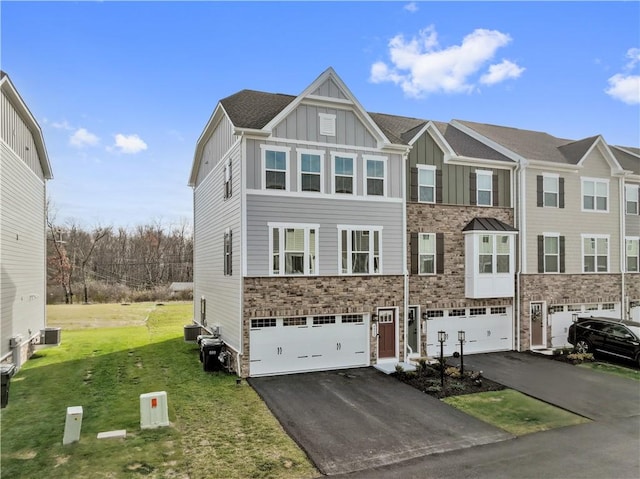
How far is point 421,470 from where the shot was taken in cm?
834

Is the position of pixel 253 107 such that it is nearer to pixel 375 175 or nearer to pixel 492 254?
pixel 375 175

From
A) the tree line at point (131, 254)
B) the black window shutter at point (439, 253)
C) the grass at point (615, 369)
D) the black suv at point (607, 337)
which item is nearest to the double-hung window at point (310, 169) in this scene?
the black window shutter at point (439, 253)

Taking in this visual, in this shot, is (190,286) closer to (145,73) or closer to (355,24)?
(145,73)

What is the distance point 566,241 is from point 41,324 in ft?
80.0

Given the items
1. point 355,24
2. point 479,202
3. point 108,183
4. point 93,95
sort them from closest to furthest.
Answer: point 355,24
point 93,95
point 479,202
point 108,183

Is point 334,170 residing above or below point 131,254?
above

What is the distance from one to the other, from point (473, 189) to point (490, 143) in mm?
3049

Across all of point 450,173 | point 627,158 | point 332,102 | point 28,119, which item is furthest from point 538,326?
point 28,119

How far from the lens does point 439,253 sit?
1802 cm

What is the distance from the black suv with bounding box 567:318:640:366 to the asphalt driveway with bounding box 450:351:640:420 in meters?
2.04

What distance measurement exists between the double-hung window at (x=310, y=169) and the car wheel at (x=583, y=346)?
12.9 meters

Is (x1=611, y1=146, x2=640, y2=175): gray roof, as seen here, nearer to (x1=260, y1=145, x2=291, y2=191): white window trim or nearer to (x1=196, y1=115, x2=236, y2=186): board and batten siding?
(x1=260, y1=145, x2=291, y2=191): white window trim

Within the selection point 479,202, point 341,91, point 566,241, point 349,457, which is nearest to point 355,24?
point 341,91

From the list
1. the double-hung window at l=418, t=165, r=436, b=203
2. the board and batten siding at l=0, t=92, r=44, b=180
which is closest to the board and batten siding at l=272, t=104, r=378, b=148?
the double-hung window at l=418, t=165, r=436, b=203
